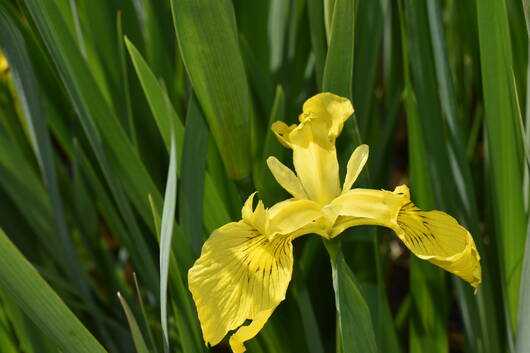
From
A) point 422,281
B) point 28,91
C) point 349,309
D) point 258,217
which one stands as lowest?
point 422,281

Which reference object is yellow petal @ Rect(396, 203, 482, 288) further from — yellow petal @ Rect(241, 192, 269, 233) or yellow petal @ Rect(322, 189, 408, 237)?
yellow petal @ Rect(241, 192, 269, 233)

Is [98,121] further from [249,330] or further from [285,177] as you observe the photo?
[249,330]

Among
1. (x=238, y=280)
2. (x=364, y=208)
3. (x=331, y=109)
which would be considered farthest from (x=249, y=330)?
(x=331, y=109)

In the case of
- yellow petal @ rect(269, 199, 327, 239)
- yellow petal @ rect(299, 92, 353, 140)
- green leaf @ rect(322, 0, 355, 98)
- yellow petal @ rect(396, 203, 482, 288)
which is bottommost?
yellow petal @ rect(396, 203, 482, 288)

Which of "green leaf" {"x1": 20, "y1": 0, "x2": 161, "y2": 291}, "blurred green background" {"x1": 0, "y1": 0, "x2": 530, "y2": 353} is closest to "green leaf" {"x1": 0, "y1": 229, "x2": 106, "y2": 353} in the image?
"blurred green background" {"x1": 0, "y1": 0, "x2": 530, "y2": 353}

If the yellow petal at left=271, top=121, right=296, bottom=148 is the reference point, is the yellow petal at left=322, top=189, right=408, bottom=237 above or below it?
below

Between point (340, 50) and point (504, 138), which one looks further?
point (504, 138)
